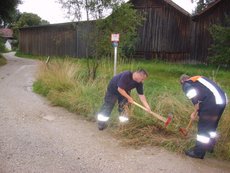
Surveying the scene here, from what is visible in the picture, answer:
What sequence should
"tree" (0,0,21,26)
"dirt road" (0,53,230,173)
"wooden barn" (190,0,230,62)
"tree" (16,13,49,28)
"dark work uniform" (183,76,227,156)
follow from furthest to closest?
"tree" (16,13,49,28) → "tree" (0,0,21,26) → "wooden barn" (190,0,230,62) → "dark work uniform" (183,76,227,156) → "dirt road" (0,53,230,173)

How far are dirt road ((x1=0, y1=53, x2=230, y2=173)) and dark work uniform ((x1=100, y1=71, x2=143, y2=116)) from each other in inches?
22.8

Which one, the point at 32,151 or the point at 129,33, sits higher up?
the point at 129,33

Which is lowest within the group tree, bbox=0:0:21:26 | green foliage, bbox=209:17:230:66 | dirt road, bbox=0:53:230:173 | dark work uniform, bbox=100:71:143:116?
dirt road, bbox=0:53:230:173

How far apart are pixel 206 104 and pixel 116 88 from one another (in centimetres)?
222

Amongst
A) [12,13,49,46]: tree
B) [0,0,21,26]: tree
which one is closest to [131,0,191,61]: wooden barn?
[0,0,21,26]: tree

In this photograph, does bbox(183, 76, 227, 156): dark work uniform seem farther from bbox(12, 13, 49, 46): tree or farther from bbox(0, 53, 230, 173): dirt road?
bbox(12, 13, 49, 46): tree

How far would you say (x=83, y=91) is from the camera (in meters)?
9.34

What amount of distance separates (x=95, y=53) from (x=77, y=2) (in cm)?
205

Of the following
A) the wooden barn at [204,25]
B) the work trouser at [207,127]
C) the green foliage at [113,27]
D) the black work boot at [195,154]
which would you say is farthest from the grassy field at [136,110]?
the wooden barn at [204,25]

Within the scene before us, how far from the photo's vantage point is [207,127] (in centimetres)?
563

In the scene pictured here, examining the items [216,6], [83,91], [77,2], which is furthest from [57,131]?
[216,6]

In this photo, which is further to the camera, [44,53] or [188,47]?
[44,53]

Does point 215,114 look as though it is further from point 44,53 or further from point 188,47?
point 44,53

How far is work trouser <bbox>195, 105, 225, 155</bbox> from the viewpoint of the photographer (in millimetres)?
5551
